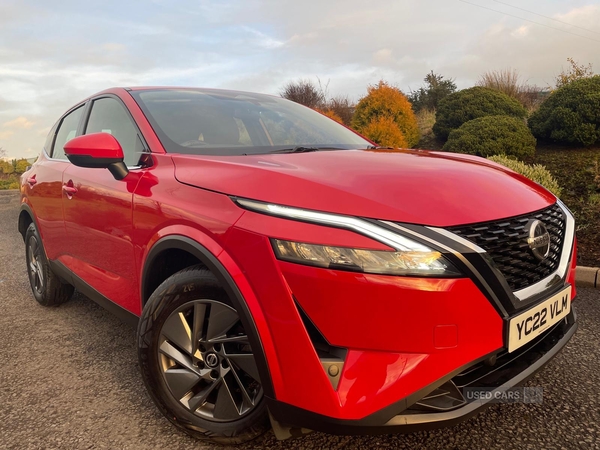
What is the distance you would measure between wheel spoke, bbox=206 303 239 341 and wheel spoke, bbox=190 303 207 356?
4 centimetres

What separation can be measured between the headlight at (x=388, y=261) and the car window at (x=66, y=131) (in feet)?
9.15

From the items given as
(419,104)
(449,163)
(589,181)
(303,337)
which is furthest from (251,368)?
(419,104)

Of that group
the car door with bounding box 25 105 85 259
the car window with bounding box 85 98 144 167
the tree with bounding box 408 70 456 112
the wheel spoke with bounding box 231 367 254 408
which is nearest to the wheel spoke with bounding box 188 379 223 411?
the wheel spoke with bounding box 231 367 254 408

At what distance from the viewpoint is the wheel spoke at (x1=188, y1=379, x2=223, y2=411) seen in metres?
1.88

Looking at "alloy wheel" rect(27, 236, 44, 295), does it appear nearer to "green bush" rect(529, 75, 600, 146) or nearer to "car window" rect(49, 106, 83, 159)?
"car window" rect(49, 106, 83, 159)

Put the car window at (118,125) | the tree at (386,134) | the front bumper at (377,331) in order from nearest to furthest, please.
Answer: the front bumper at (377,331), the car window at (118,125), the tree at (386,134)

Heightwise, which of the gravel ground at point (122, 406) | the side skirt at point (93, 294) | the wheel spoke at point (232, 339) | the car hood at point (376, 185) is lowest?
the gravel ground at point (122, 406)

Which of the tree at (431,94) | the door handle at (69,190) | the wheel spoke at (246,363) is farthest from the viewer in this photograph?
the tree at (431,94)

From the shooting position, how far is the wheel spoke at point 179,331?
1.92 m

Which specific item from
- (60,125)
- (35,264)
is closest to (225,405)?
(35,264)

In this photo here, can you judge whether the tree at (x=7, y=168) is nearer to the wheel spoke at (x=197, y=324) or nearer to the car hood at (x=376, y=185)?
the car hood at (x=376, y=185)

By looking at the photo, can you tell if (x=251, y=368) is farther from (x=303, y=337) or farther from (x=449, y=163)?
(x=449, y=163)

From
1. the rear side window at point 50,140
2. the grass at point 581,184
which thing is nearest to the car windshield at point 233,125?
the rear side window at point 50,140

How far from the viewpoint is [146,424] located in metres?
2.15
